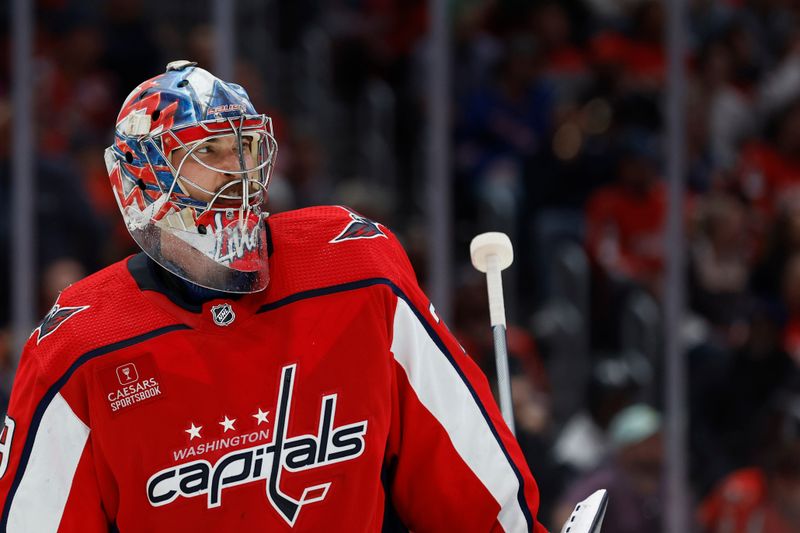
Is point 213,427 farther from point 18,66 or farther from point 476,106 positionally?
point 476,106

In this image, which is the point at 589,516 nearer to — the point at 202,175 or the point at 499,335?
the point at 499,335

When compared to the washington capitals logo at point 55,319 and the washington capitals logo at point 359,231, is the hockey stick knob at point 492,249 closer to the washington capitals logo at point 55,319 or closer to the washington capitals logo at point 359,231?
the washington capitals logo at point 359,231

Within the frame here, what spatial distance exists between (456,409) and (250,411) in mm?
280

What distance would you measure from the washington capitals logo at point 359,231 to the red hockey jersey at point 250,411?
0.02m

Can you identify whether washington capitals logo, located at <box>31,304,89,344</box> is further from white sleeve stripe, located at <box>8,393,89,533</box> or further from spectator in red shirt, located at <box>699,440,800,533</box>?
spectator in red shirt, located at <box>699,440,800,533</box>

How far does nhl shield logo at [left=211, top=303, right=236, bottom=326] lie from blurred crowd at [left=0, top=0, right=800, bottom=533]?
8.18 ft

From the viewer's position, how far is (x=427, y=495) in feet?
6.72

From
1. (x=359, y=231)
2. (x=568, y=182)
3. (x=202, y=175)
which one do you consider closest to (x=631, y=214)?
(x=568, y=182)

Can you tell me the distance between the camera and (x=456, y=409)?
2.02m

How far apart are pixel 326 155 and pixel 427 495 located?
4045 mm

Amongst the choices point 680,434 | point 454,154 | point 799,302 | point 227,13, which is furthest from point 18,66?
point 799,302

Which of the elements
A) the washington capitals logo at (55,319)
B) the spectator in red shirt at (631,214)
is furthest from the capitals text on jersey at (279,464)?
the spectator in red shirt at (631,214)

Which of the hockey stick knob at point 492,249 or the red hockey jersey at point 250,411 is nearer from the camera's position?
the red hockey jersey at point 250,411

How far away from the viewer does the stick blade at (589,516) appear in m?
1.98
